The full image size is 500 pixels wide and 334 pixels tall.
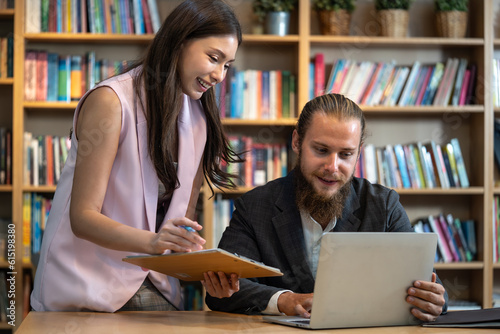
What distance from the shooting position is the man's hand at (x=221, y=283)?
154 centimetres

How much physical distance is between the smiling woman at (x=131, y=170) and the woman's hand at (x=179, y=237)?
0.13 meters

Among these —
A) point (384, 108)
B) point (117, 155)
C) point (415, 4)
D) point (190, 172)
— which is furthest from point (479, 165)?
point (117, 155)

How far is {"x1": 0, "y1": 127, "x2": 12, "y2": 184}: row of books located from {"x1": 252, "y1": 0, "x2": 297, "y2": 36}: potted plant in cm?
153

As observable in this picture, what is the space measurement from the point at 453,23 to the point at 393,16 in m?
0.34

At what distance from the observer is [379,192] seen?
198cm

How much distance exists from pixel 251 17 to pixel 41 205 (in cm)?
159

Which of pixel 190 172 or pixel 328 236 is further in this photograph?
pixel 190 172

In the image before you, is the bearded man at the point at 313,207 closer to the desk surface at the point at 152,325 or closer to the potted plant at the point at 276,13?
the desk surface at the point at 152,325

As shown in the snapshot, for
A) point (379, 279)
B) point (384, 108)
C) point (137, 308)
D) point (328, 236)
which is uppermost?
point (384, 108)

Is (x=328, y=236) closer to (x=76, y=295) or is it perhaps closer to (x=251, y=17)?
(x=76, y=295)

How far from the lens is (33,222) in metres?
3.38

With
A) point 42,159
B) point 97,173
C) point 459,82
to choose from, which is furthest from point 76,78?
point 459,82

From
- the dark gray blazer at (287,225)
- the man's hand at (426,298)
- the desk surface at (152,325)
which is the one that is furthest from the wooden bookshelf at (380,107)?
the man's hand at (426,298)

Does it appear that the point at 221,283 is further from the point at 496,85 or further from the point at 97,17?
the point at 496,85
